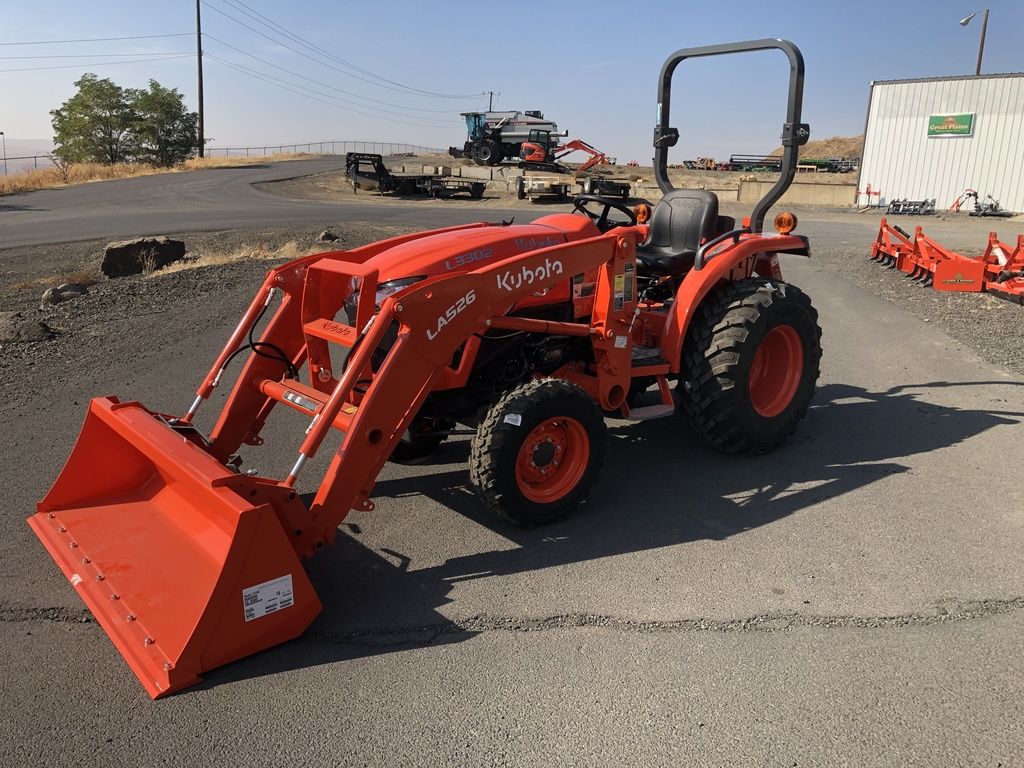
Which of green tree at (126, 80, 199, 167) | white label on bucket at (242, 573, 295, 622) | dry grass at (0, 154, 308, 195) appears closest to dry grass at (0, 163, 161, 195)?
dry grass at (0, 154, 308, 195)

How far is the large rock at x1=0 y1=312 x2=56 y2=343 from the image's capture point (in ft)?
25.1

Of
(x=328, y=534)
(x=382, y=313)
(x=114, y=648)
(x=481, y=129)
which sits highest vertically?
(x=481, y=129)

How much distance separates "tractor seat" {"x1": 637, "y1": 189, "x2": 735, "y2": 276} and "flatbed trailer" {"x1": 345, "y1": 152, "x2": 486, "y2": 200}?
25.1 m

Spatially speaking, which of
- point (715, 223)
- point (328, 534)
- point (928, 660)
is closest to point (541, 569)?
point (328, 534)

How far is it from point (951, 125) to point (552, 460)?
32.4m

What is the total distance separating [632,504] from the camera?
450 cm

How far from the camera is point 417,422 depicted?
437cm

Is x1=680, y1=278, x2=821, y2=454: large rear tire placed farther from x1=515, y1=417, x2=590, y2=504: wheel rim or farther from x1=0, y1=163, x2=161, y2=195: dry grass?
x1=0, y1=163, x2=161, y2=195: dry grass

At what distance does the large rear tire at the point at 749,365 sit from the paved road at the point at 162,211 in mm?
16269

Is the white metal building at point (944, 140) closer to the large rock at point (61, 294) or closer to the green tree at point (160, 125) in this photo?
the large rock at point (61, 294)

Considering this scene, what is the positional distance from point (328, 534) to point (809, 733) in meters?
2.05

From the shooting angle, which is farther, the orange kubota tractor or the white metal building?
the white metal building

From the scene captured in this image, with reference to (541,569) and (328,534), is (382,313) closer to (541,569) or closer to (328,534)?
(328,534)

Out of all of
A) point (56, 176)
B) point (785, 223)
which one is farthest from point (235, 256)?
point (56, 176)
